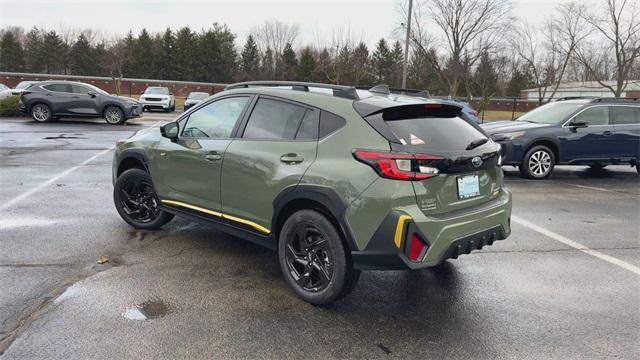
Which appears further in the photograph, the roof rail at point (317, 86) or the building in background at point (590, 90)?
the building in background at point (590, 90)

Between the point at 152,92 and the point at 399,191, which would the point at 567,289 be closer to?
the point at 399,191

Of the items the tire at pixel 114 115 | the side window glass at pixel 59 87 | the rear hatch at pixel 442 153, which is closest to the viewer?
the rear hatch at pixel 442 153

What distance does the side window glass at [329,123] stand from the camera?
3.62m

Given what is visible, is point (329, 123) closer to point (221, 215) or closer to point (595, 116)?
point (221, 215)

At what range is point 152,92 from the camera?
93.4 ft

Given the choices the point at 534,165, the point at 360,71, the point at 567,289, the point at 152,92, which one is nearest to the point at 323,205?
the point at 567,289

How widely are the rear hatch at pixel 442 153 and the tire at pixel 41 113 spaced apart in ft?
60.1

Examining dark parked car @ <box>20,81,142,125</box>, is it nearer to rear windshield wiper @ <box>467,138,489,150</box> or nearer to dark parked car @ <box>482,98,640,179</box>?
dark parked car @ <box>482,98,640,179</box>

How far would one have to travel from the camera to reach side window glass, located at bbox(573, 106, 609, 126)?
9.80 meters

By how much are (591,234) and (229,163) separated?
451 centimetres

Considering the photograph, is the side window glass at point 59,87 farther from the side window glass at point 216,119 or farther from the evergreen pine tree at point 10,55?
the evergreen pine tree at point 10,55

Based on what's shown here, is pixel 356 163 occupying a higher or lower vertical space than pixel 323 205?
higher

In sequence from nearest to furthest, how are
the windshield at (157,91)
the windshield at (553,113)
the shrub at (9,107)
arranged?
the windshield at (553,113)
the shrub at (9,107)
the windshield at (157,91)

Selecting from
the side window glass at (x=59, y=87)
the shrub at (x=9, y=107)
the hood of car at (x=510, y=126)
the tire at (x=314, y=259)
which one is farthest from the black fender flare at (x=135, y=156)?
the shrub at (x=9, y=107)
